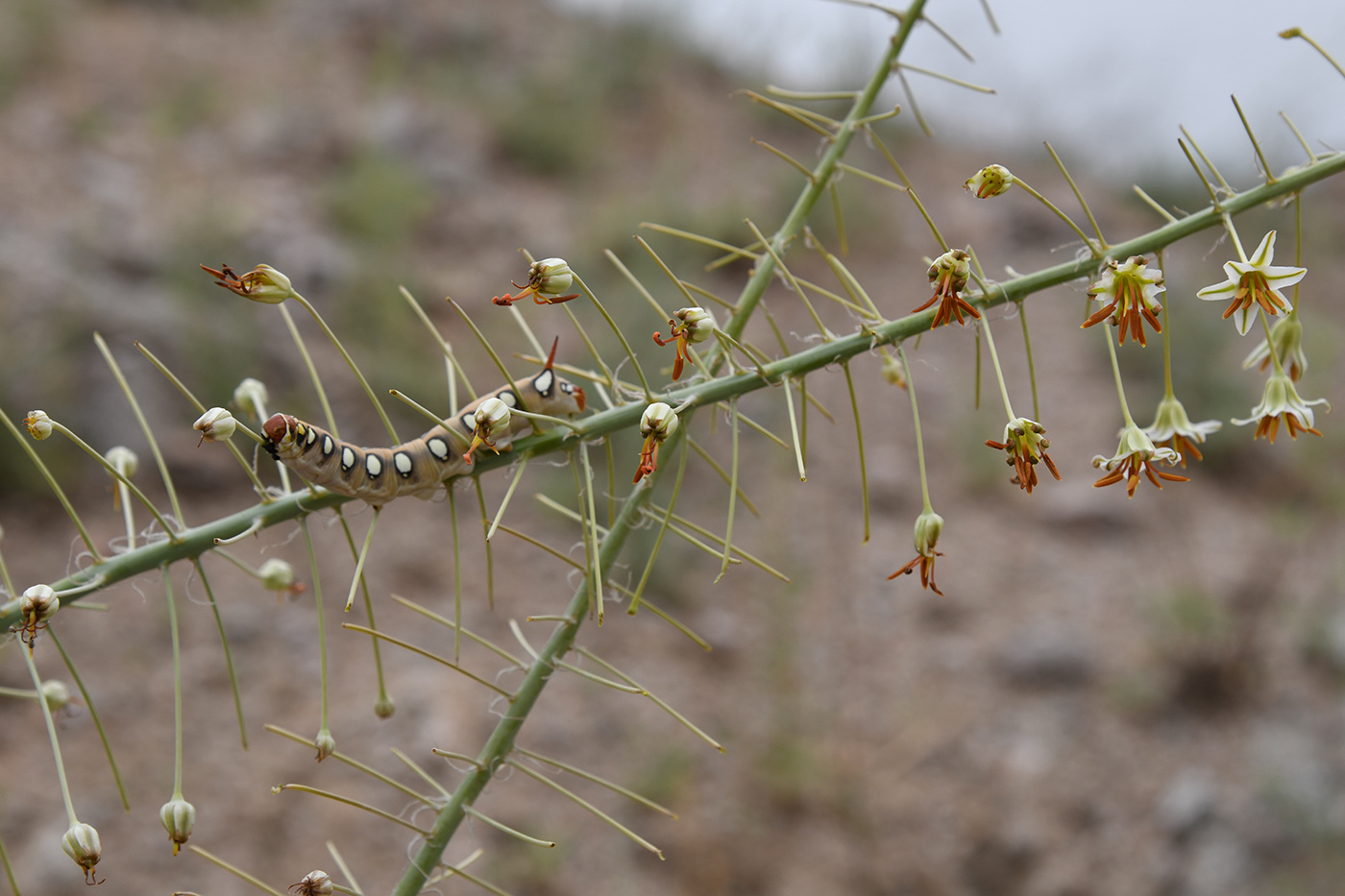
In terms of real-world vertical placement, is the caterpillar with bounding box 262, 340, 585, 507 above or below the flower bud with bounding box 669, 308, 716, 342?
below

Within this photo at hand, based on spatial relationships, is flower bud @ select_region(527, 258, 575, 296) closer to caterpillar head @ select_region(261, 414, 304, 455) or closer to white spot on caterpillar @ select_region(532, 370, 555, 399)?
white spot on caterpillar @ select_region(532, 370, 555, 399)

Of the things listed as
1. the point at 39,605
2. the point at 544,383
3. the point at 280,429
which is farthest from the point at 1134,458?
the point at 39,605

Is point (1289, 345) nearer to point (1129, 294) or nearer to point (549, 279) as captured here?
point (1129, 294)

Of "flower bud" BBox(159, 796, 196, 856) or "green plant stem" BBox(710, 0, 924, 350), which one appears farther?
"green plant stem" BBox(710, 0, 924, 350)

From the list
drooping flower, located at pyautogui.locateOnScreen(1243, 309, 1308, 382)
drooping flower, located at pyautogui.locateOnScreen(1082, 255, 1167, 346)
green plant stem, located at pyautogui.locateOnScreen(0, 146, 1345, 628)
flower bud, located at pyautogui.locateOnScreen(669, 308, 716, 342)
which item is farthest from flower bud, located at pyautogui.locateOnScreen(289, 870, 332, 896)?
drooping flower, located at pyautogui.locateOnScreen(1243, 309, 1308, 382)

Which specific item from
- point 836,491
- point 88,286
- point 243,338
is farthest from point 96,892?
point 836,491

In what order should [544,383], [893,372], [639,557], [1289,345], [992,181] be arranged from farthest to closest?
1. [639,557]
2. [893,372]
3. [1289,345]
4. [544,383]
5. [992,181]

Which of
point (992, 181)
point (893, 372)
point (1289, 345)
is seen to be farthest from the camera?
point (893, 372)
